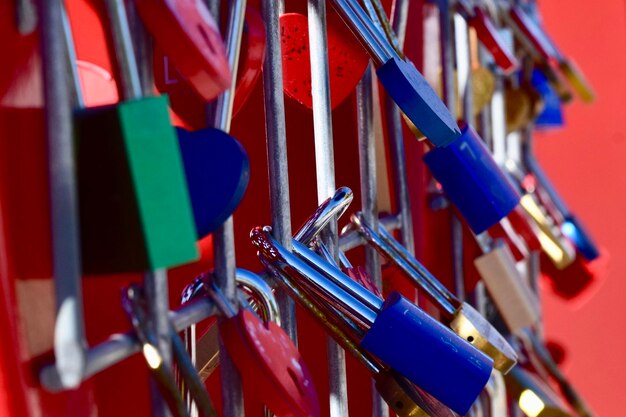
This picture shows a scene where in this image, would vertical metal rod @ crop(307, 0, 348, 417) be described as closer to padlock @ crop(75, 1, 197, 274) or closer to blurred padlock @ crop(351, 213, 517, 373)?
blurred padlock @ crop(351, 213, 517, 373)

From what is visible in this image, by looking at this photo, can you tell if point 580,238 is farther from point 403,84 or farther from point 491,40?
point 403,84

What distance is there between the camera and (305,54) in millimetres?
534

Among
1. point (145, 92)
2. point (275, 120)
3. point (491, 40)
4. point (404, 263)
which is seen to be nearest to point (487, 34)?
point (491, 40)

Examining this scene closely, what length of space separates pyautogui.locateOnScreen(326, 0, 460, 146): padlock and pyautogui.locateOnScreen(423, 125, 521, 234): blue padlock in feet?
0.35

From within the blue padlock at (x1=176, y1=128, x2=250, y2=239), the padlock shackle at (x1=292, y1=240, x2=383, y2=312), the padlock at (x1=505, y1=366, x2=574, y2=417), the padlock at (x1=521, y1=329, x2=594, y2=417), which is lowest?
the padlock at (x1=521, y1=329, x2=594, y2=417)

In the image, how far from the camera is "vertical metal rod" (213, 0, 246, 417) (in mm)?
391

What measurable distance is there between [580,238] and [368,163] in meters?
0.64

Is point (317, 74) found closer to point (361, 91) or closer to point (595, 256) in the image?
point (361, 91)

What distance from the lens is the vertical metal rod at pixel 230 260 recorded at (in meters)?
0.39

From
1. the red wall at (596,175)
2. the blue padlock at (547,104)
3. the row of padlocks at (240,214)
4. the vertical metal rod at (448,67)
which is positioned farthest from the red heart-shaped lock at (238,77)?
the red wall at (596,175)

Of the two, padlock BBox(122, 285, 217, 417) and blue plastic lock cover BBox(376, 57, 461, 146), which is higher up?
blue plastic lock cover BBox(376, 57, 461, 146)

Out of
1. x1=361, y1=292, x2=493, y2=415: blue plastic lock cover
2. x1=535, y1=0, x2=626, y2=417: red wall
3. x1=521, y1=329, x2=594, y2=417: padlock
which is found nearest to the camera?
x1=361, y1=292, x2=493, y2=415: blue plastic lock cover

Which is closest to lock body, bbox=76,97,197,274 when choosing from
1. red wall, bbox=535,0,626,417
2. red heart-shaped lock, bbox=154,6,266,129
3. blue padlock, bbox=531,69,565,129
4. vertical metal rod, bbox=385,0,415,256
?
red heart-shaped lock, bbox=154,6,266,129

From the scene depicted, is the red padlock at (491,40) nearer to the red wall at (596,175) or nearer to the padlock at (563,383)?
the padlock at (563,383)
